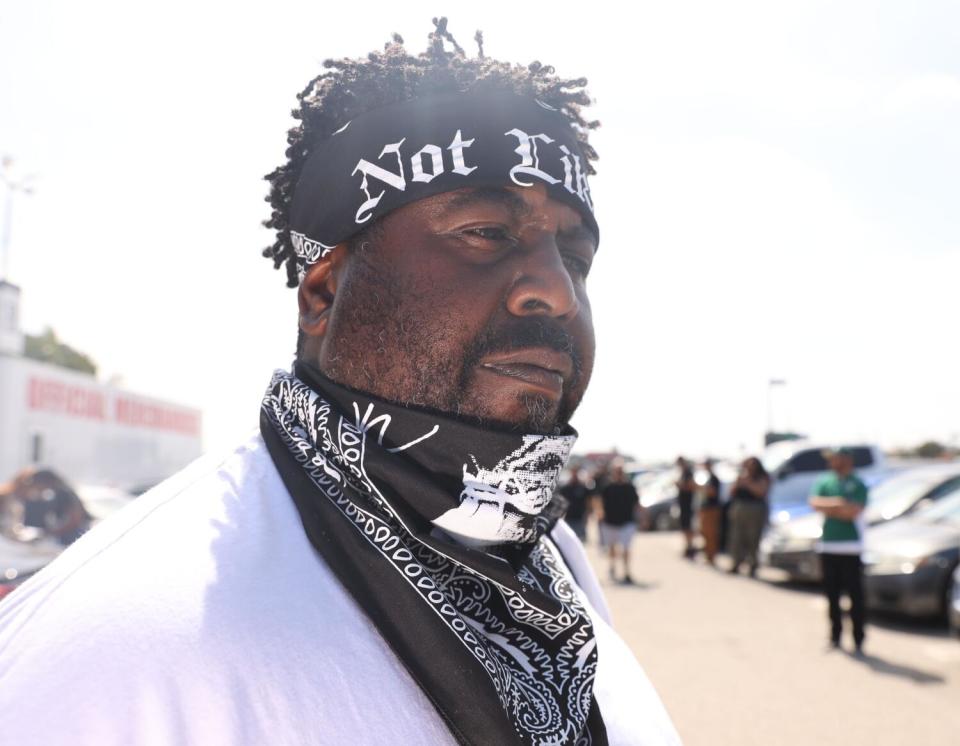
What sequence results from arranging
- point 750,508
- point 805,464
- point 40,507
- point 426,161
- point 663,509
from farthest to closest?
point 663,509 → point 805,464 → point 750,508 → point 40,507 → point 426,161

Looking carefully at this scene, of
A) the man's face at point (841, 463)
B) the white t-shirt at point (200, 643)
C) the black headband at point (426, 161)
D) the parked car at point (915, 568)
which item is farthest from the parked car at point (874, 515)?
the white t-shirt at point (200, 643)

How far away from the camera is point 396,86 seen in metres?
1.86

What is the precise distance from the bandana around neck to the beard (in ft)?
0.12

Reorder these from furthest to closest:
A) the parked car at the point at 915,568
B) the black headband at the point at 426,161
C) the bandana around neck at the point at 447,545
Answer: the parked car at the point at 915,568 < the black headband at the point at 426,161 < the bandana around neck at the point at 447,545

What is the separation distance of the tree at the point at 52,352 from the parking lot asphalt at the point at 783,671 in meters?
57.1

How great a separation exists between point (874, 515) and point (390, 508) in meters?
11.2

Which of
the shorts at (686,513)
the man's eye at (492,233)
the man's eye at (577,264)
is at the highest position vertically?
the man's eye at (492,233)

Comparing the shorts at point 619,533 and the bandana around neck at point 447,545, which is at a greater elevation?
the bandana around neck at point 447,545

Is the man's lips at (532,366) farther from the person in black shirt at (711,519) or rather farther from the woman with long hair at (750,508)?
the person in black shirt at (711,519)

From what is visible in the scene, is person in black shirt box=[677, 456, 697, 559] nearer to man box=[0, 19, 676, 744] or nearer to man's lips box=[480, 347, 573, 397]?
man box=[0, 19, 676, 744]

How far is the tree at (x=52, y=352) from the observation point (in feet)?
195

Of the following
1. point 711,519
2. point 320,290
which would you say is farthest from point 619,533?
point 320,290

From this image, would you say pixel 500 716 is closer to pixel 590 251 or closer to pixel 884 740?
pixel 590 251

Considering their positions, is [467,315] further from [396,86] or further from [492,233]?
[396,86]
